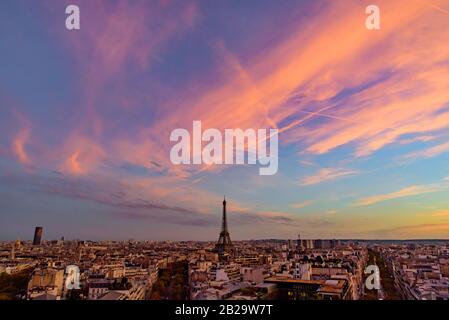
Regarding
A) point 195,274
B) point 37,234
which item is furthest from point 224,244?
point 37,234

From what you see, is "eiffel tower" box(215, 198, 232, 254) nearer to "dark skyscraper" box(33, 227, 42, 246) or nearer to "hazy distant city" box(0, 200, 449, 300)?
"hazy distant city" box(0, 200, 449, 300)

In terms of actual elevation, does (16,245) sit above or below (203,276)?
above

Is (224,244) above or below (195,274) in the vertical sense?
above

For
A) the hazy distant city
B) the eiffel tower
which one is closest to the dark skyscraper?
the hazy distant city

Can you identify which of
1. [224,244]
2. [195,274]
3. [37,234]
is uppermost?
[37,234]

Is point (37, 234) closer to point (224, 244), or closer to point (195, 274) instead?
point (195, 274)
